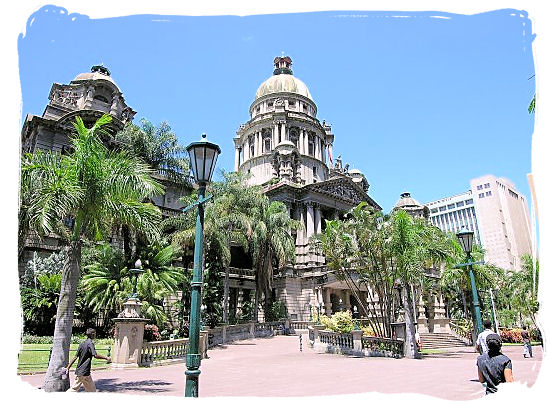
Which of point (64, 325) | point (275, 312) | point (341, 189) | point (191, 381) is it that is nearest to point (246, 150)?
point (341, 189)

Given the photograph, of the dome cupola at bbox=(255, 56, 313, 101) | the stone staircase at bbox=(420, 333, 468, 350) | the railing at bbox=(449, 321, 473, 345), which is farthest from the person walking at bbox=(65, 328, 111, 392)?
the dome cupola at bbox=(255, 56, 313, 101)

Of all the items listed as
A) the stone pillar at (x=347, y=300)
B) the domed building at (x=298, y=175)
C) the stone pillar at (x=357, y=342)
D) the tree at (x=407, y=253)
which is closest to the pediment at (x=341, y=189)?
the domed building at (x=298, y=175)

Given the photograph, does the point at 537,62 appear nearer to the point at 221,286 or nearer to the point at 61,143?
the point at 221,286

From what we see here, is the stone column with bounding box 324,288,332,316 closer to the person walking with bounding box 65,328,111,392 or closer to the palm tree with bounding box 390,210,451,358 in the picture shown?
the palm tree with bounding box 390,210,451,358

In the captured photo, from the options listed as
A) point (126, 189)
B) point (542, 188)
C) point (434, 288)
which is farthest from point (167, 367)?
point (434, 288)

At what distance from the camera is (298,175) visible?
2040 inches

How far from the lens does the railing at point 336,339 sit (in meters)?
21.8

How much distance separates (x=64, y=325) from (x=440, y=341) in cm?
2773

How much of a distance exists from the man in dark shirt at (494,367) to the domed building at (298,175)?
102 feet

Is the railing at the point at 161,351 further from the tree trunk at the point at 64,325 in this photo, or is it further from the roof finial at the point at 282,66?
the roof finial at the point at 282,66

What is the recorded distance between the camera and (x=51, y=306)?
72.9 ft

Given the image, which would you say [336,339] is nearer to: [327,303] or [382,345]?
[382,345]

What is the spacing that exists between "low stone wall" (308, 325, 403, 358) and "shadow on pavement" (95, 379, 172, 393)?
39.6 ft

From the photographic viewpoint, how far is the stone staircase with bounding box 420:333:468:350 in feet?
92.6
